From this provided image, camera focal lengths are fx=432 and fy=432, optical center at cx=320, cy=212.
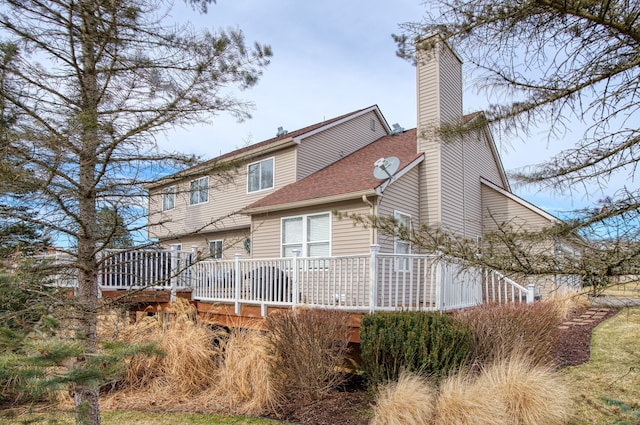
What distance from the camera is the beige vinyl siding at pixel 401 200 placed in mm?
10531

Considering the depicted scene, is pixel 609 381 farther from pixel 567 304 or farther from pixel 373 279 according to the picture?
pixel 567 304

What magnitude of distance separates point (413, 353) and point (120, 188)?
3.98 m

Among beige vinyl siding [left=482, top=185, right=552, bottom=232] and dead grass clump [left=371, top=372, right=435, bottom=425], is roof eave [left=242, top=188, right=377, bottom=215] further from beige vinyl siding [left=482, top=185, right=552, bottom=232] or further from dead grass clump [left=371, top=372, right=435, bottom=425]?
beige vinyl siding [left=482, top=185, right=552, bottom=232]

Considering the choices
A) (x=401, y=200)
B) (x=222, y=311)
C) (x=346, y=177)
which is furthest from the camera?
(x=346, y=177)

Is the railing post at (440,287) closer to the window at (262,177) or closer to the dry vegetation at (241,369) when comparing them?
the dry vegetation at (241,369)

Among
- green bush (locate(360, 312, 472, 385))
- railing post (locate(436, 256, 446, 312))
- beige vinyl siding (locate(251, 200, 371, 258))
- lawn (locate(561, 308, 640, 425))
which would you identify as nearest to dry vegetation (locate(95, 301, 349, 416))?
green bush (locate(360, 312, 472, 385))

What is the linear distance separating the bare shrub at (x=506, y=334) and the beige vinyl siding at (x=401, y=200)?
12.9 ft

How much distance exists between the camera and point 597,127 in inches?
122

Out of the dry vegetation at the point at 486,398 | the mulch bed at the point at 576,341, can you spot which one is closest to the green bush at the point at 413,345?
the dry vegetation at the point at 486,398

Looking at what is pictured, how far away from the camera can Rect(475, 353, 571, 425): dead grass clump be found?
4.70 m

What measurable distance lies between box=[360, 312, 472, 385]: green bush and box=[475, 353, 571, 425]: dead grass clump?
0.52 metres

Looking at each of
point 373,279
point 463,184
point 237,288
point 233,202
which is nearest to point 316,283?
point 237,288

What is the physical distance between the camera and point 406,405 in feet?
15.4

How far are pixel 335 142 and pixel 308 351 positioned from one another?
419 inches
